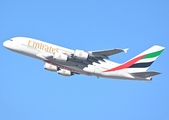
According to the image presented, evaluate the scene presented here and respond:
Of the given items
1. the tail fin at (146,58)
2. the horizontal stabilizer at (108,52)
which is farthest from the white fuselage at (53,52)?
the horizontal stabilizer at (108,52)

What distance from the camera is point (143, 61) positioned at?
167 ft

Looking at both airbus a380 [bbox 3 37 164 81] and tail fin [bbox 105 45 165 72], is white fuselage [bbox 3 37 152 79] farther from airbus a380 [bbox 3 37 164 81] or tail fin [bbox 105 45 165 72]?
tail fin [bbox 105 45 165 72]

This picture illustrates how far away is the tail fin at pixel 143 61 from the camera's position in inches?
1966

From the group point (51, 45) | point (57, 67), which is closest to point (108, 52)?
point (51, 45)

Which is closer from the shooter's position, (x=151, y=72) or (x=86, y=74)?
(x=151, y=72)

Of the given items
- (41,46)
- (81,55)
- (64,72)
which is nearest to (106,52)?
(81,55)

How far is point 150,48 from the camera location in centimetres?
5250

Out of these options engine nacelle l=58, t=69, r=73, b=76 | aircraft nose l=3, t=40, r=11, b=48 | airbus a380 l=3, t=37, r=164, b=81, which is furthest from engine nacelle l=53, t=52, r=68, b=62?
engine nacelle l=58, t=69, r=73, b=76

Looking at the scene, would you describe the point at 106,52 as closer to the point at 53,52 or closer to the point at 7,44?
the point at 53,52

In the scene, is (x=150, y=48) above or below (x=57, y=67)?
above

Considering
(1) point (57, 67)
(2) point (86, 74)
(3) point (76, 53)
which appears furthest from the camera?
(1) point (57, 67)

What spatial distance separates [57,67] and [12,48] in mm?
8425

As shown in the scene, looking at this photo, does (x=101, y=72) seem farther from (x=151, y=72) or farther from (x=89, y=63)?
(x=151, y=72)

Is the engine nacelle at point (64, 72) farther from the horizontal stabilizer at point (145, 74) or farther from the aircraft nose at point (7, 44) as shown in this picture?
the horizontal stabilizer at point (145, 74)
